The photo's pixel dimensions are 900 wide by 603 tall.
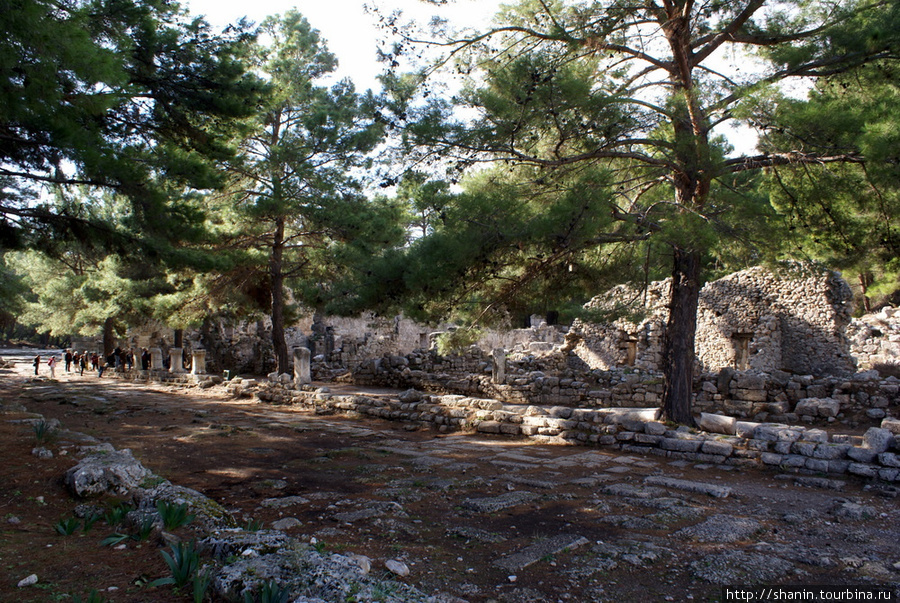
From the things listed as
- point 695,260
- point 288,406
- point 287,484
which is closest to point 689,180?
point 695,260

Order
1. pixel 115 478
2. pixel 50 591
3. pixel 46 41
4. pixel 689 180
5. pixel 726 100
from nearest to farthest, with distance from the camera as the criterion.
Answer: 1. pixel 50 591
2. pixel 115 478
3. pixel 46 41
4. pixel 726 100
5. pixel 689 180

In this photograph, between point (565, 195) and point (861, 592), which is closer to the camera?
point (861, 592)

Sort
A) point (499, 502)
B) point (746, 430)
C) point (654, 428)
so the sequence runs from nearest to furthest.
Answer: point (499, 502), point (746, 430), point (654, 428)

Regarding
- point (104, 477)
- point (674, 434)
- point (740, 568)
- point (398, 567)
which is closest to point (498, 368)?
point (674, 434)

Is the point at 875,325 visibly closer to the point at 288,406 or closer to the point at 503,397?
the point at 503,397

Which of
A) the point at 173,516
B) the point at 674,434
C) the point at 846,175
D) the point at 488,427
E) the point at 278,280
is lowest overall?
the point at 488,427

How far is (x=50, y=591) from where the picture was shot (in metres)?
2.61

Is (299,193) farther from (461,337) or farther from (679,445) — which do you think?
(679,445)

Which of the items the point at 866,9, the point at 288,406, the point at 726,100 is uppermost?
the point at 866,9

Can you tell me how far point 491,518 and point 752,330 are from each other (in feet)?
54.4

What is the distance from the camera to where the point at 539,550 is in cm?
392

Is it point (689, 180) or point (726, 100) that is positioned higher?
point (726, 100)

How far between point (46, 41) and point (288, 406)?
36.1ft

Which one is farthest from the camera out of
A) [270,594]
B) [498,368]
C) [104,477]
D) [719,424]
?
[498,368]
